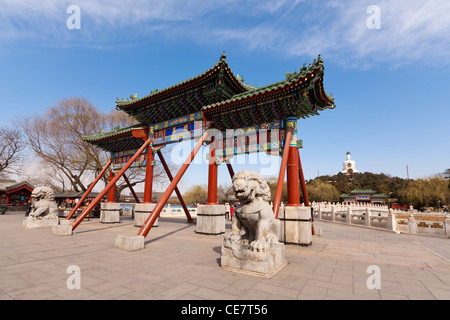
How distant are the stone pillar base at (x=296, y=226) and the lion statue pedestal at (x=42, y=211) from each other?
966 cm

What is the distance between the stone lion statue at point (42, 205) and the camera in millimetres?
9812

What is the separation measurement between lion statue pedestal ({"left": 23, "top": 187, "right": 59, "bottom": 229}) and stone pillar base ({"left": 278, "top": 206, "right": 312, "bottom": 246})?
31.7 ft

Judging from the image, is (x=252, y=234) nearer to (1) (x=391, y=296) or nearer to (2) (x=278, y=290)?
(2) (x=278, y=290)

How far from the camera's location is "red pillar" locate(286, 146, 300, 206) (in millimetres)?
7629

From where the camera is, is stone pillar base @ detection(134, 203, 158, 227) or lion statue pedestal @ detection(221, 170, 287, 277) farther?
stone pillar base @ detection(134, 203, 158, 227)

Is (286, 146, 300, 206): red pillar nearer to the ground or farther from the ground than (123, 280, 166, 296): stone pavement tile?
farther from the ground

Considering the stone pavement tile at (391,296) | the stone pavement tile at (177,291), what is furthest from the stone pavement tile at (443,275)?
the stone pavement tile at (177,291)

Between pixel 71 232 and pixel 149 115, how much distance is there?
6.30 meters

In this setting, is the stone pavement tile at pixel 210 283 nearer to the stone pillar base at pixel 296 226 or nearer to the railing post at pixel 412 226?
the stone pillar base at pixel 296 226

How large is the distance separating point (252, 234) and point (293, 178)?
3768 mm

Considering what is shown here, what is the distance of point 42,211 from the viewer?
9.85 metres

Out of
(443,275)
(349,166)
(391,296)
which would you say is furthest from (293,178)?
(349,166)

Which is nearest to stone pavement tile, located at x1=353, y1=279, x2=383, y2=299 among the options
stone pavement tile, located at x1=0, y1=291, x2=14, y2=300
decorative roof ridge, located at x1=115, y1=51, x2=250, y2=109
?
stone pavement tile, located at x1=0, y1=291, x2=14, y2=300

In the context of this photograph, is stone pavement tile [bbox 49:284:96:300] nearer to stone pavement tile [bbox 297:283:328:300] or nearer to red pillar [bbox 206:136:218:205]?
stone pavement tile [bbox 297:283:328:300]
